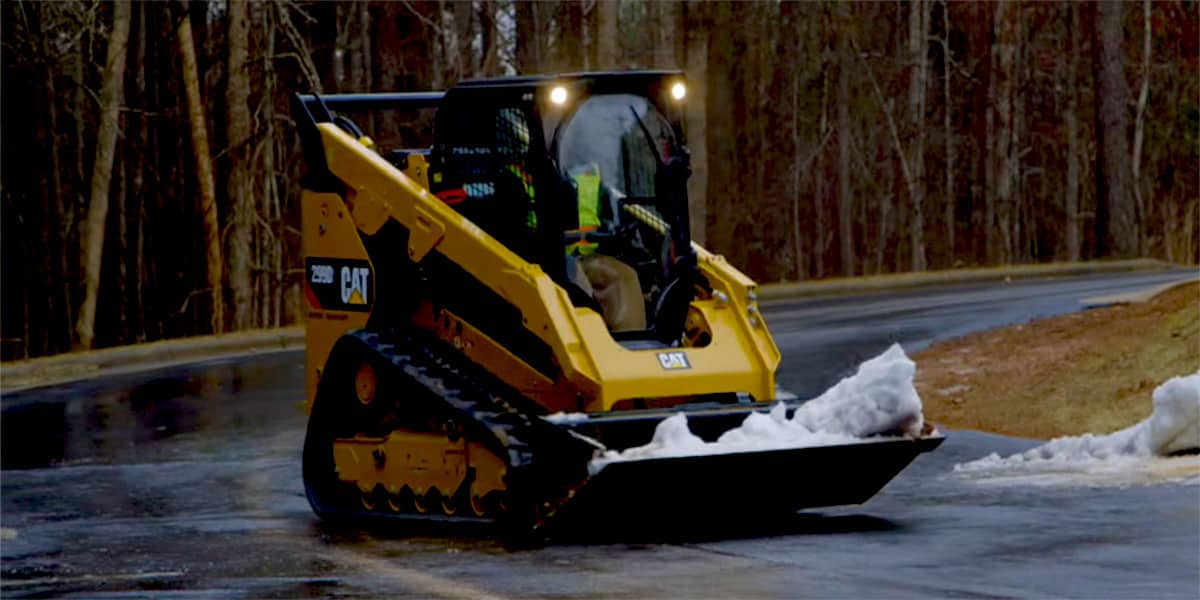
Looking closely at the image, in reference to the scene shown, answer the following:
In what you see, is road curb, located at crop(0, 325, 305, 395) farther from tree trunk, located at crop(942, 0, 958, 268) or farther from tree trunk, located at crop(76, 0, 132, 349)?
tree trunk, located at crop(942, 0, 958, 268)

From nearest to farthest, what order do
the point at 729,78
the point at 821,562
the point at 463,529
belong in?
1. the point at 821,562
2. the point at 463,529
3. the point at 729,78

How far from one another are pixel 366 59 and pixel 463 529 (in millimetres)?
31461

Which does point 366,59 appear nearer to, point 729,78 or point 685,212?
point 729,78

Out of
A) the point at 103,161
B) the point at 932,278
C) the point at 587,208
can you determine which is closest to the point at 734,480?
the point at 587,208

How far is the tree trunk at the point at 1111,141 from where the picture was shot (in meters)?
43.4

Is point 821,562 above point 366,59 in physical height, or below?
below

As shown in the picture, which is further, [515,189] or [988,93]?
[988,93]

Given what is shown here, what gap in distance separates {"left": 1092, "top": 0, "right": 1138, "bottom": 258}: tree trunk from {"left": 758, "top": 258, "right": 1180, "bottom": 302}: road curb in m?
3.70

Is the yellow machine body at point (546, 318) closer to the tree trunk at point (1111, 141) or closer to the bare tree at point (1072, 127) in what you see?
the tree trunk at point (1111, 141)

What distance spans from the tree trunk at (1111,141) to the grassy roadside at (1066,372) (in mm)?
19835

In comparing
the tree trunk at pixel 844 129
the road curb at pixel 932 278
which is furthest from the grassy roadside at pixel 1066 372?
the tree trunk at pixel 844 129

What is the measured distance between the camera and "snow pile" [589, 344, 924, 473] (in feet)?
41.2

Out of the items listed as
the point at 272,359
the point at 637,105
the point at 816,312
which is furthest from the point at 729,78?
the point at 637,105

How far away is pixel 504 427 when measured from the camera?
1297cm
